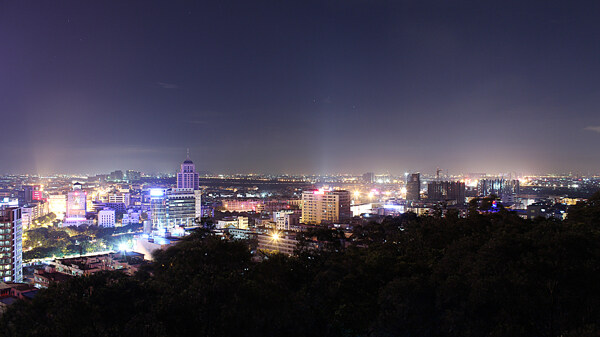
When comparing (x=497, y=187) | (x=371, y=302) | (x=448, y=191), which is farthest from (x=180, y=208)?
(x=497, y=187)

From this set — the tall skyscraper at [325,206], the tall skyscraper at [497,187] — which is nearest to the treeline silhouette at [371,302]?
the tall skyscraper at [325,206]

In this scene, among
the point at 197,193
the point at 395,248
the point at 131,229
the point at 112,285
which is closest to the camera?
the point at 112,285

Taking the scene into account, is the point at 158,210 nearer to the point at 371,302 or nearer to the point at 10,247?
the point at 10,247

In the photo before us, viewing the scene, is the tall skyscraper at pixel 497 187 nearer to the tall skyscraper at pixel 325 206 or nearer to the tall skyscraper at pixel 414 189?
the tall skyscraper at pixel 414 189

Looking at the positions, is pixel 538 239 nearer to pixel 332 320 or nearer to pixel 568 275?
pixel 568 275

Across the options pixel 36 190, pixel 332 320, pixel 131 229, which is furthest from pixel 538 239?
pixel 36 190

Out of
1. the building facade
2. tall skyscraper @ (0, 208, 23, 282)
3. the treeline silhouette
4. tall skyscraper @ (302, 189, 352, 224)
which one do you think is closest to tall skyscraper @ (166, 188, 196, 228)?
the building facade

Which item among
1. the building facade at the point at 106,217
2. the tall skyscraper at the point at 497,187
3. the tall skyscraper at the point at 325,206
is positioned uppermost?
the tall skyscraper at the point at 497,187
